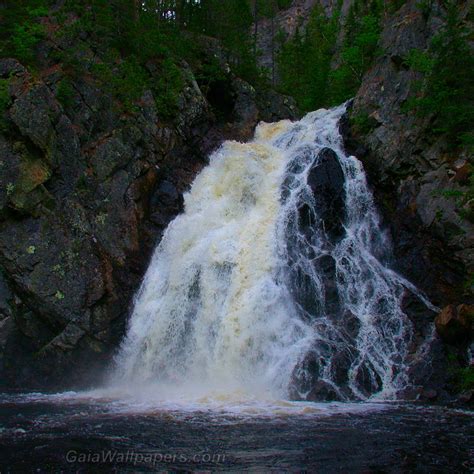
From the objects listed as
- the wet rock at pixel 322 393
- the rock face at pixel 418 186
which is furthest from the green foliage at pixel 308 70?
the wet rock at pixel 322 393

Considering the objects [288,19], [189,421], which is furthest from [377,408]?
[288,19]

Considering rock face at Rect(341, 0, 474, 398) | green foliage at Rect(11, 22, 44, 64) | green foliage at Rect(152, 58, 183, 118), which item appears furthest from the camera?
green foliage at Rect(152, 58, 183, 118)

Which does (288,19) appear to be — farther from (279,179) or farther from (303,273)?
(303,273)

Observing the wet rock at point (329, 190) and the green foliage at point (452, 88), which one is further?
the wet rock at point (329, 190)

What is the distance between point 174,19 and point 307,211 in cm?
2194

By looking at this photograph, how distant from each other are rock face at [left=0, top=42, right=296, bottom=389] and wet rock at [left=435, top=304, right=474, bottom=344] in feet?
36.1

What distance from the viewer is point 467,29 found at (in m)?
19.6

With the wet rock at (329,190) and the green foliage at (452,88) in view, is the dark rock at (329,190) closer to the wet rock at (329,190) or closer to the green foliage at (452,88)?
the wet rock at (329,190)

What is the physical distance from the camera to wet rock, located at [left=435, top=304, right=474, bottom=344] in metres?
15.2

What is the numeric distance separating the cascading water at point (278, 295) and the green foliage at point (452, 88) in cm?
382

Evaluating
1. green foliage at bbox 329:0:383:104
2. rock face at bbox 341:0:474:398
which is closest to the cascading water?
rock face at bbox 341:0:474:398

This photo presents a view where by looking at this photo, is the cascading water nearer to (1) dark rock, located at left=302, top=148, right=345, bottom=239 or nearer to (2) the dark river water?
(1) dark rock, located at left=302, top=148, right=345, bottom=239

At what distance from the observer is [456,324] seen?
50.2ft

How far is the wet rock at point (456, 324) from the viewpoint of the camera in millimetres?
15195
